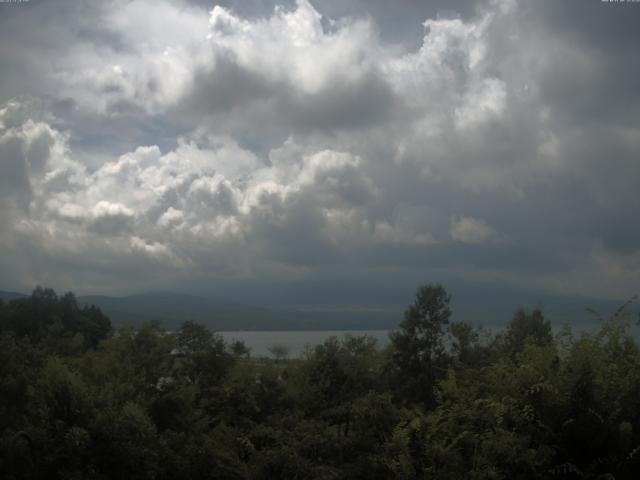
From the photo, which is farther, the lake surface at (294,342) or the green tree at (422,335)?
the green tree at (422,335)

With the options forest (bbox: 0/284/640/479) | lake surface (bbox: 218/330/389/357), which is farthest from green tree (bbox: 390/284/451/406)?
forest (bbox: 0/284/640/479)

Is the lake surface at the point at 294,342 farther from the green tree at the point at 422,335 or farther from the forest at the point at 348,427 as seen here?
the forest at the point at 348,427

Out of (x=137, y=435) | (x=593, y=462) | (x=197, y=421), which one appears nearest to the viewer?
(x=593, y=462)

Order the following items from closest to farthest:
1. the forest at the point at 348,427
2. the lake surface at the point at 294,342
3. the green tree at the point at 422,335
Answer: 1. the forest at the point at 348,427
2. the lake surface at the point at 294,342
3. the green tree at the point at 422,335

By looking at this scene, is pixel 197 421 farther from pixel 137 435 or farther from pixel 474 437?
pixel 474 437

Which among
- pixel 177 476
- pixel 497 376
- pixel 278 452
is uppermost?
pixel 497 376

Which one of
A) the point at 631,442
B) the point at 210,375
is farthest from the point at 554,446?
the point at 210,375

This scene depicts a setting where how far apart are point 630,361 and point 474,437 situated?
381cm

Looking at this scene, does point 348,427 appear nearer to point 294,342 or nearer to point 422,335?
point 422,335

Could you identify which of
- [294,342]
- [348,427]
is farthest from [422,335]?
Answer: [294,342]

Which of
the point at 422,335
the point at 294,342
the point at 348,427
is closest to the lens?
the point at 348,427

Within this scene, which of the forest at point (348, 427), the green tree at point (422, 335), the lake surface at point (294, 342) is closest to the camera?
the forest at point (348, 427)

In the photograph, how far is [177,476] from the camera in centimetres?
1244

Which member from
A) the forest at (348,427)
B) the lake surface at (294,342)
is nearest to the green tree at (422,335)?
the lake surface at (294,342)
